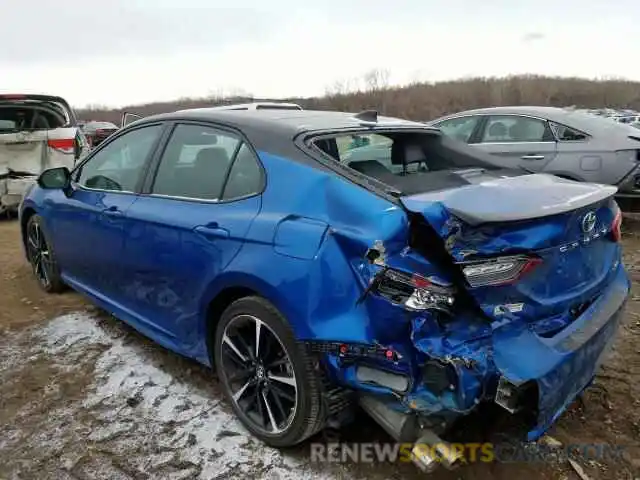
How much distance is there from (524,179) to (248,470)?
1.87m

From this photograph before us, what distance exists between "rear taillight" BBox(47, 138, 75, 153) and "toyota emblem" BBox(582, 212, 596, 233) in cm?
752

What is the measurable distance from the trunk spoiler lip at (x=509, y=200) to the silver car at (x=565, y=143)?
3.76m

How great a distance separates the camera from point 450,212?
6.79ft

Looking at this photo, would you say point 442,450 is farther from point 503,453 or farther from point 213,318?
point 213,318

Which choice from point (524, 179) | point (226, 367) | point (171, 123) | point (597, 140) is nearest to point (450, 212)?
point (524, 179)

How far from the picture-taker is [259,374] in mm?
2625

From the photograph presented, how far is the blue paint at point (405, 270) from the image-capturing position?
6.75 ft

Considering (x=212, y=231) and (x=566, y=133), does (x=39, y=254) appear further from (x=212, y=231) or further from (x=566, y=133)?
(x=566, y=133)

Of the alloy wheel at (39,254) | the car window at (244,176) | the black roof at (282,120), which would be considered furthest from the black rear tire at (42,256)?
the car window at (244,176)

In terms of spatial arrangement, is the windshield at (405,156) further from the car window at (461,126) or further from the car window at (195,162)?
the car window at (461,126)

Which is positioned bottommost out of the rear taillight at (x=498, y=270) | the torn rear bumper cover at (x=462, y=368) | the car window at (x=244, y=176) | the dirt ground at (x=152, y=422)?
the dirt ground at (x=152, y=422)

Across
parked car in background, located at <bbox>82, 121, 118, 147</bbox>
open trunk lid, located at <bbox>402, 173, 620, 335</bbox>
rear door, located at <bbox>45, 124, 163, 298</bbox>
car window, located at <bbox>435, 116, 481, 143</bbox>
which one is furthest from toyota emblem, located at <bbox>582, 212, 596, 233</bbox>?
parked car in background, located at <bbox>82, 121, 118, 147</bbox>

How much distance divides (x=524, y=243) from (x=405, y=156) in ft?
4.27

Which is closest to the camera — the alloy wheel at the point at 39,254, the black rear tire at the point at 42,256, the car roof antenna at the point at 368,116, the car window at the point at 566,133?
the car roof antenna at the point at 368,116
